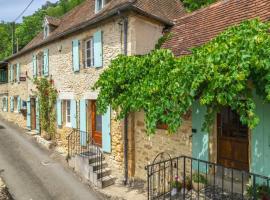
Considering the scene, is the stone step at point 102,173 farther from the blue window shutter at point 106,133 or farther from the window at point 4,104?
the window at point 4,104

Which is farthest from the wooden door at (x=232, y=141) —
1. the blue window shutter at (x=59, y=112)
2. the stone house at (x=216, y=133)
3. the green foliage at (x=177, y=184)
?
the blue window shutter at (x=59, y=112)

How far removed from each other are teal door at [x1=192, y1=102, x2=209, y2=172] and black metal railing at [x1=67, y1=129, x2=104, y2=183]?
3.49 meters

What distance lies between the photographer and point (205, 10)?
10305mm

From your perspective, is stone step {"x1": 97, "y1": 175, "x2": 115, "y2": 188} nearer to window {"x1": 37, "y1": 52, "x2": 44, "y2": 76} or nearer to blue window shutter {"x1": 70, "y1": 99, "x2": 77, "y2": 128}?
blue window shutter {"x1": 70, "y1": 99, "x2": 77, "y2": 128}

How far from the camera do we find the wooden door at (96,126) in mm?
11586

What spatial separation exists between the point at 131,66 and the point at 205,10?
459cm

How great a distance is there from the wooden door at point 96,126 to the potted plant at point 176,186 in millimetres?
4529

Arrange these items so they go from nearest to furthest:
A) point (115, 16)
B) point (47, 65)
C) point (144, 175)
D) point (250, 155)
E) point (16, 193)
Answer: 1. point (250, 155)
2. point (16, 193)
3. point (144, 175)
4. point (115, 16)
5. point (47, 65)

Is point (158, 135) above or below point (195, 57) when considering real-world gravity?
below

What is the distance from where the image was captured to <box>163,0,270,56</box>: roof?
817cm

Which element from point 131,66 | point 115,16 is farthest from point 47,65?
point 131,66

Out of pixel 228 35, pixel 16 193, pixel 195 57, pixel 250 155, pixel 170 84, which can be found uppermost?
pixel 228 35

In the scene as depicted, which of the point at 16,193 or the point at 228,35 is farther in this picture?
the point at 16,193

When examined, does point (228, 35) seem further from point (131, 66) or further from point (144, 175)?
point (144, 175)
